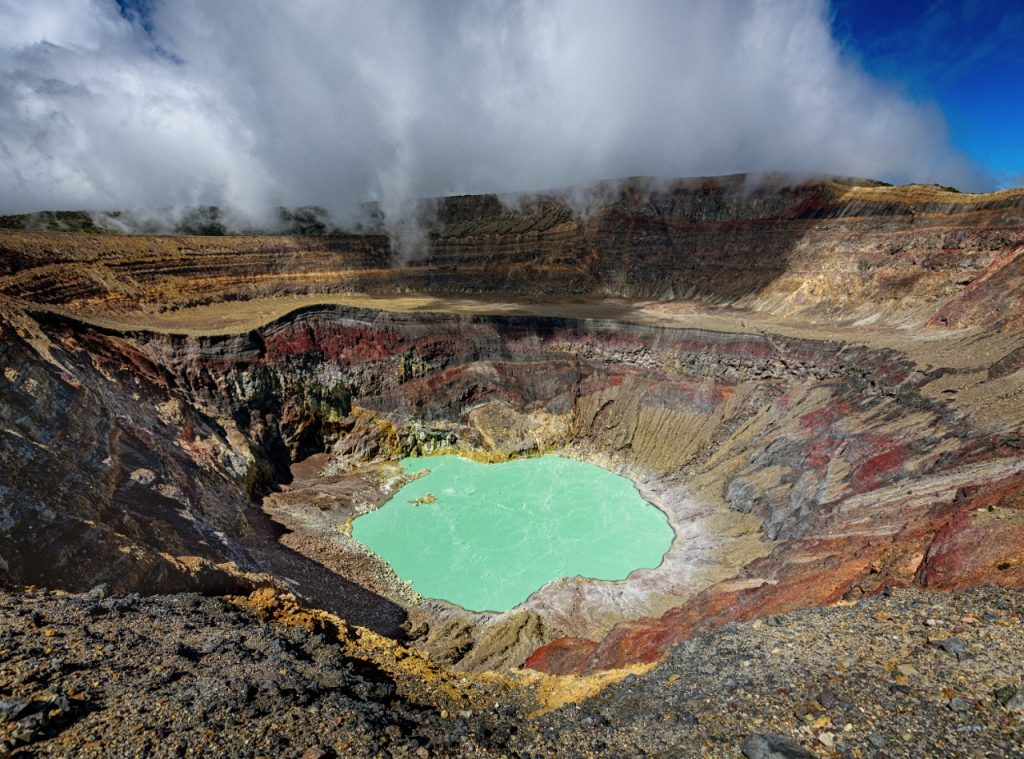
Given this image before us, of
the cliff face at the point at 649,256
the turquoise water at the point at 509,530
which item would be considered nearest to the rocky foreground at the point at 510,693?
the turquoise water at the point at 509,530

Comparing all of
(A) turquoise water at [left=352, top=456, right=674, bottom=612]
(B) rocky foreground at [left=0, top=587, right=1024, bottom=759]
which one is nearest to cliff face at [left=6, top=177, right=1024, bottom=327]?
(A) turquoise water at [left=352, top=456, right=674, bottom=612]

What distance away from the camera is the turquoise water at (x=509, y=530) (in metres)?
24.3

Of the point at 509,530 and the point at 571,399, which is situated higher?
the point at 571,399

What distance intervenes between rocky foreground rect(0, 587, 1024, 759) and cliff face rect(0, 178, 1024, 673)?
237 cm

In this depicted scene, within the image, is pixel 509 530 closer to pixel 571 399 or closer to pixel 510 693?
pixel 571 399

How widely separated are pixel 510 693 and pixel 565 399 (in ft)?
89.3

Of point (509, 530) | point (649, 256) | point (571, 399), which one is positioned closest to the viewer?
point (509, 530)

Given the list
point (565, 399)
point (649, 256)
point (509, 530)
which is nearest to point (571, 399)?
point (565, 399)

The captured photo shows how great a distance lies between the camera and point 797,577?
1622cm

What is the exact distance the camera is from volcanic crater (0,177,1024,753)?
15.9 meters

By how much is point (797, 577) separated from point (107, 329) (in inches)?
1389

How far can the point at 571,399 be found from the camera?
3834cm

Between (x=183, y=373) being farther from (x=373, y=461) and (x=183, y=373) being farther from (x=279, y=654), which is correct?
(x=279, y=654)

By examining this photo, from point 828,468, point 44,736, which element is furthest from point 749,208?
point 44,736
